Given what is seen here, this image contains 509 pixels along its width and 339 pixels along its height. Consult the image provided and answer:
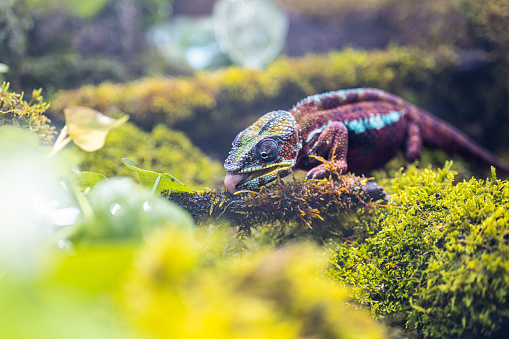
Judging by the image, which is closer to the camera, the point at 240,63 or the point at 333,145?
the point at 333,145

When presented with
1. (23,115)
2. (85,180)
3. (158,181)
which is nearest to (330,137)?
(158,181)

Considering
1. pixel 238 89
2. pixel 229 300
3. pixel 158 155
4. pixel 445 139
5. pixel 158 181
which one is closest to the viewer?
pixel 229 300

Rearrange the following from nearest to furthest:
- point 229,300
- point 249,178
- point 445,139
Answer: point 229,300 → point 249,178 → point 445,139

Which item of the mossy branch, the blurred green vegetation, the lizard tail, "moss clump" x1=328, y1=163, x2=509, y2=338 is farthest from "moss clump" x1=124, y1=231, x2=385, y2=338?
the blurred green vegetation

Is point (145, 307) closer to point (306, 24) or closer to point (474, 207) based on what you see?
point (474, 207)

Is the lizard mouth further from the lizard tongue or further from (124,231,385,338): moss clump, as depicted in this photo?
(124,231,385,338): moss clump

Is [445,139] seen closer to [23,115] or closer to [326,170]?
[326,170]

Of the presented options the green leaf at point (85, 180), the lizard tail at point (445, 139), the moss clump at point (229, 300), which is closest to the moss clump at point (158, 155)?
the green leaf at point (85, 180)

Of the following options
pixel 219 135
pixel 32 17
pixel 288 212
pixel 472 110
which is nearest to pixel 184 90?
pixel 219 135
